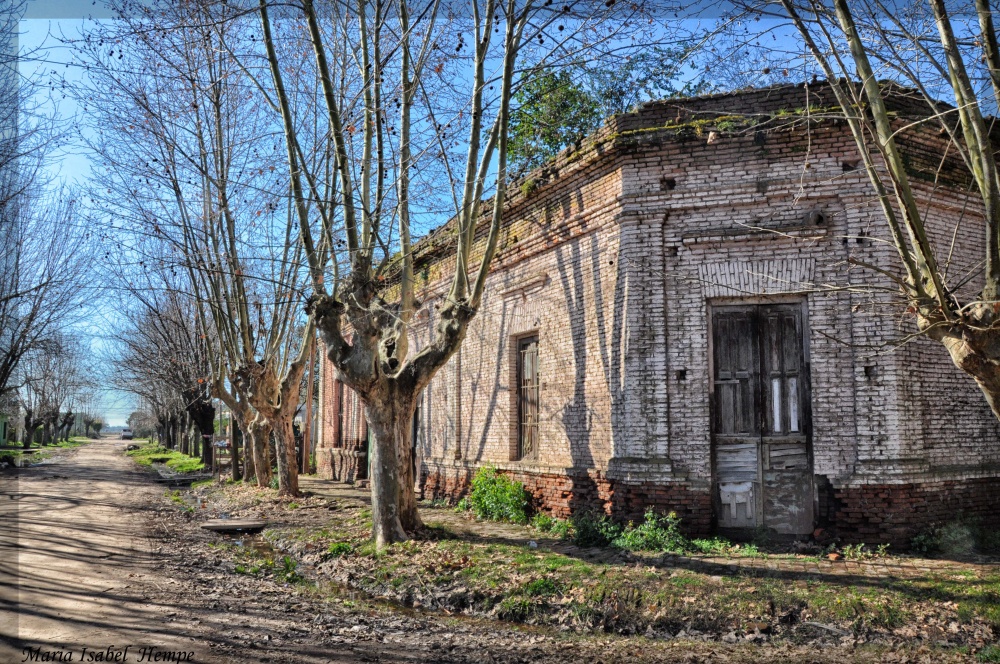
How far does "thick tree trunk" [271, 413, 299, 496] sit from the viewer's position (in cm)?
1706

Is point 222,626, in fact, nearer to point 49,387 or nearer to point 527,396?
point 527,396

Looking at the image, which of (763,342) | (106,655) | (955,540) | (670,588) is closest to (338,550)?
(106,655)

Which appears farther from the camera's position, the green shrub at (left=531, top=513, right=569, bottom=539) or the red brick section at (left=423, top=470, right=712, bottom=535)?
the green shrub at (left=531, top=513, right=569, bottom=539)

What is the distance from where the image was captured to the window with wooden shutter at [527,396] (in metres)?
12.8

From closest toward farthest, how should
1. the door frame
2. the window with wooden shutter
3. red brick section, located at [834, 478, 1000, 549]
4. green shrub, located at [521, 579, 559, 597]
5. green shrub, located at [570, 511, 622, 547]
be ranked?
green shrub, located at [521, 579, 559, 597], red brick section, located at [834, 478, 1000, 549], the door frame, green shrub, located at [570, 511, 622, 547], the window with wooden shutter

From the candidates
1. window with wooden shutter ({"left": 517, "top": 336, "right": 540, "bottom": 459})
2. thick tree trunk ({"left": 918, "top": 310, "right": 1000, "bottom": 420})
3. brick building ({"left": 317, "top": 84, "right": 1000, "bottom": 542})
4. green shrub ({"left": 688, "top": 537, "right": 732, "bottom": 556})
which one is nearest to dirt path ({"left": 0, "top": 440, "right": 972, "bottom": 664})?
thick tree trunk ({"left": 918, "top": 310, "right": 1000, "bottom": 420})

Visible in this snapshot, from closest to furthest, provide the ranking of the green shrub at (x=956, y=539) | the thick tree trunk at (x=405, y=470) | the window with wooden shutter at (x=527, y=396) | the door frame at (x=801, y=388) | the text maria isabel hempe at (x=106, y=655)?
1. the text maria isabel hempe at (x=106, y=655)
2. the green shrub at (x=956, y=539)
3. the door frame at (x=801, y=388)
4. the thick tree trunk at (x=405, y=470)
5. the window with wooden shutter at (x=527, y=396)

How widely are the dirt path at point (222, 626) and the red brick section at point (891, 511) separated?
115 inches

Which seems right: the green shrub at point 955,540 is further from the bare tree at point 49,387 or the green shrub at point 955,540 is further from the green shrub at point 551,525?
the bare tree at point 49,387

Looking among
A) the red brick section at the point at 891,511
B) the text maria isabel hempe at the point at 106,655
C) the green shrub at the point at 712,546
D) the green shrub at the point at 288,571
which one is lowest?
the green shrub at the point at 288,571

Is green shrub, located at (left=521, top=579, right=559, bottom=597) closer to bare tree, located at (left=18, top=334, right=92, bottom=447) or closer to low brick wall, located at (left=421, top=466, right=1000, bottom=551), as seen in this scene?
low brick wall, located at (left=421, top=466, right=1000, bottom=551)

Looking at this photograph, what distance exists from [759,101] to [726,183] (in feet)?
3.86

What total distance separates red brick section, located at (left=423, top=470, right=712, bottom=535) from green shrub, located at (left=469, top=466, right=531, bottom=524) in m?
0.20

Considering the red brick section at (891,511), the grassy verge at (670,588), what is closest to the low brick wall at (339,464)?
the grassy verge at (670,588)
